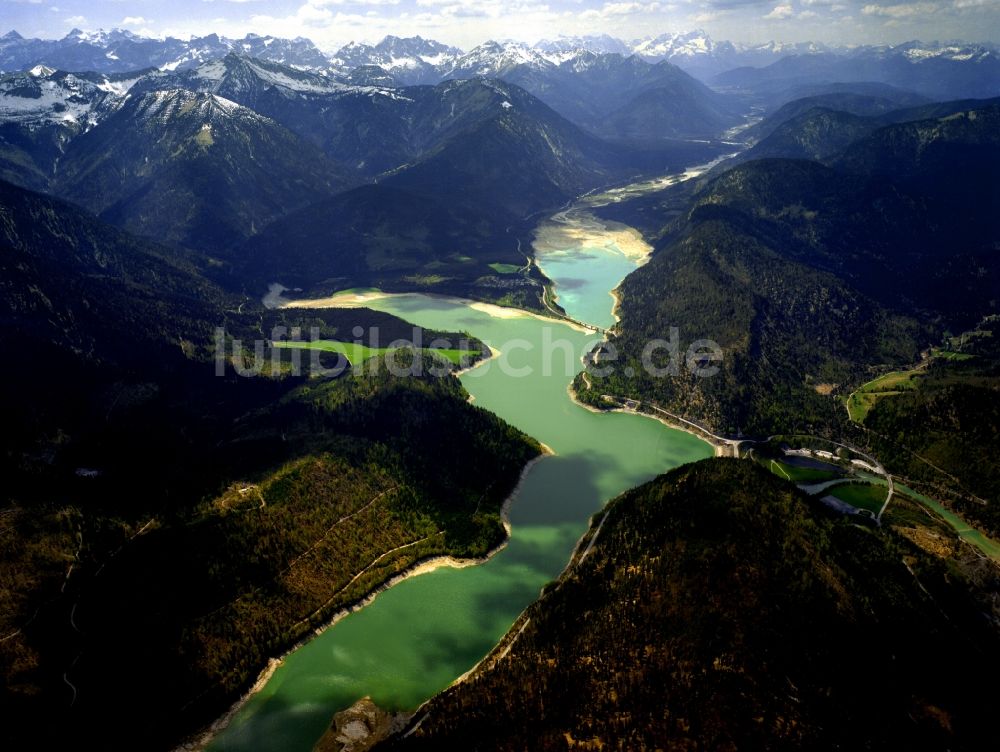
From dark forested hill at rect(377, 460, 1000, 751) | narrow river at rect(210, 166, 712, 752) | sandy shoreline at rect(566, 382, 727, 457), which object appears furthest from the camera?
sandy shoreline at rect(566, 382, 727, 457)

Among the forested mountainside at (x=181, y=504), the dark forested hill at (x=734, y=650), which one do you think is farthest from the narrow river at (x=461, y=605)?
the dark forested hill at (x=734, y=650)

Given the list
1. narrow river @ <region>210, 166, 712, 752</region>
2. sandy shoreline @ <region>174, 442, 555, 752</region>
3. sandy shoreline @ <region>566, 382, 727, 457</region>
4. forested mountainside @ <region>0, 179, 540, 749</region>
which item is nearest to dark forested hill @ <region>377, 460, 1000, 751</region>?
narrow river @ <region>210, 166, 712, 752</region>

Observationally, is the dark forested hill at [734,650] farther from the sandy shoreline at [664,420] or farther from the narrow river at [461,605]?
the sandy shoreline at [664,420]

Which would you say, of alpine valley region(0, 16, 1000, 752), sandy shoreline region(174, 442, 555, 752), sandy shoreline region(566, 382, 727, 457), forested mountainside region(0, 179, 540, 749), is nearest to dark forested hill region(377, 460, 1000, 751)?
alpine valley region(0, 16, 1000, 752)

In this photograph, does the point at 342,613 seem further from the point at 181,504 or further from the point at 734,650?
the point at 734,650

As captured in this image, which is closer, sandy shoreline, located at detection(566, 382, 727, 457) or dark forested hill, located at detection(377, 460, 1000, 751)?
dark forested hill, located at detection(377, 460, 1000, 751)

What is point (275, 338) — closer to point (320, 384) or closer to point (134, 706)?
point (320, 384)

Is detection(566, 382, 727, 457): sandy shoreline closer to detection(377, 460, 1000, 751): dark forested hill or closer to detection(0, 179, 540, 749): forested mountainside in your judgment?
detection(0, 179, 540, 749): forested mountainside

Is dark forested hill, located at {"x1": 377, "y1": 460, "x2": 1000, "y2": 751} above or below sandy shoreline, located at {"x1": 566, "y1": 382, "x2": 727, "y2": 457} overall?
above

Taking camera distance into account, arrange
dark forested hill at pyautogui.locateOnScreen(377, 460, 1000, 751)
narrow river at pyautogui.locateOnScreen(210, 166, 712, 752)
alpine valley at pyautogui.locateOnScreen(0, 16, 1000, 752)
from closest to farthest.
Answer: dark forested hill at pyautogui.locateOnScreen(377, 460, 1000, 751), alpine valley at pyautogui.locateOnScreen(0, 16, 1000, 752), narrow river at pyautogui.locateOnScreen(210, 166, 712, 752)

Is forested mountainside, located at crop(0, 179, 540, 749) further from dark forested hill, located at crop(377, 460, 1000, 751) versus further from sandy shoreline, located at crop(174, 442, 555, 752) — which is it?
dark forested hill, located at crop(377, 460, 1000, 751)
